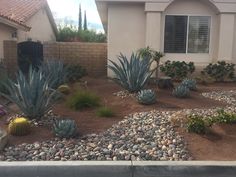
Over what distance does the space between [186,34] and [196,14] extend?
2.80 feet

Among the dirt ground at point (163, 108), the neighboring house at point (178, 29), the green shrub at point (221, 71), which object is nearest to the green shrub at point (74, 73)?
the neighboring house at point (178, 29)

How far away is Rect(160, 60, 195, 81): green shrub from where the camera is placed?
48.7 feet

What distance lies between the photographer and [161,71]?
15172 mm

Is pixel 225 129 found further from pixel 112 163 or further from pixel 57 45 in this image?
pixel 57 45

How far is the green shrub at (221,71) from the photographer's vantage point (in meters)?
14.9

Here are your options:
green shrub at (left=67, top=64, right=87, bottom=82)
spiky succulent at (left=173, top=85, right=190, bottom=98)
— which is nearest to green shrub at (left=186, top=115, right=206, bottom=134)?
Result: spiky succulent at (left=173, top=85, right=190, bottom=98)

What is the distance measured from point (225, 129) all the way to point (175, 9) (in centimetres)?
907

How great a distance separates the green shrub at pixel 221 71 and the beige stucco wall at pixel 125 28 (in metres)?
2.79

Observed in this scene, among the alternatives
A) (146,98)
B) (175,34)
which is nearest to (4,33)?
(175,34)

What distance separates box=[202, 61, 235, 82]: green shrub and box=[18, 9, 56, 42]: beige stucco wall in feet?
32.7

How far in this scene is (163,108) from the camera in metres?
9.44

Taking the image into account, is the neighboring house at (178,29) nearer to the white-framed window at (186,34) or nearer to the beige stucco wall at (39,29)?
the white-framed window at (186,34)

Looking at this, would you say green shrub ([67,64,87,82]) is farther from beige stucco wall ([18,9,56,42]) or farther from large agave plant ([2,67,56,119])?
beige stucco wall ([18,9,56,42])

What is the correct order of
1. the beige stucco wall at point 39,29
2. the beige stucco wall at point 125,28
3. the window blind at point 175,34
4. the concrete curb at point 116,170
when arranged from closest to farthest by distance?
the concrete curb at point 116,170 < the beige stucco wall at point 125,28 < the window blind at point 175,34 < the beige stucco wall at point 39,29
